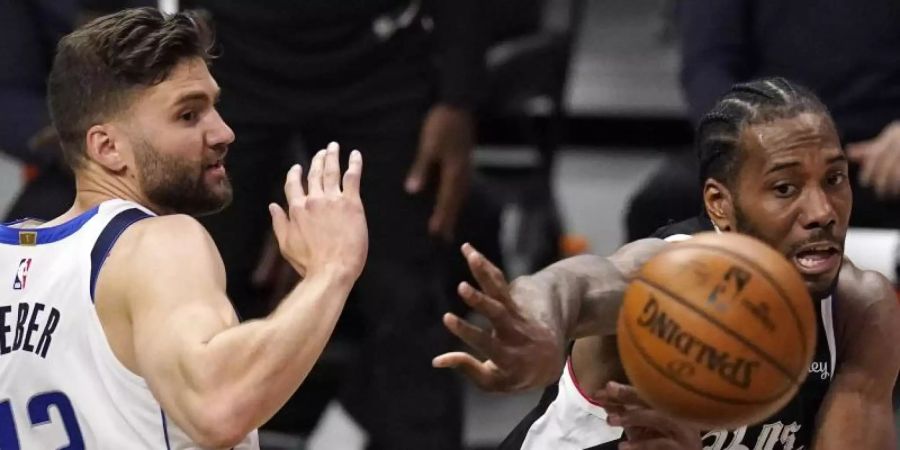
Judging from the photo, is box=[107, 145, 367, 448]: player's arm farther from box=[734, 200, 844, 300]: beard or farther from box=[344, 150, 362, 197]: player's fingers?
box=[734, 200, 844, 300]: beard

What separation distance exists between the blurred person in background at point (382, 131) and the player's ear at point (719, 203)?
57.0 inches

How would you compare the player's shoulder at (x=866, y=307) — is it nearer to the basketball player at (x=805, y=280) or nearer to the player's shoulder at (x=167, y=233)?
the basketball player at (x=805, y=280)

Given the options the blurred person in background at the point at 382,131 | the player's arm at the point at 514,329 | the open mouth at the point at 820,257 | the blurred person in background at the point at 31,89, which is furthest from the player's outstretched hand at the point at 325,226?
the blurred person in background at the point at 31,89

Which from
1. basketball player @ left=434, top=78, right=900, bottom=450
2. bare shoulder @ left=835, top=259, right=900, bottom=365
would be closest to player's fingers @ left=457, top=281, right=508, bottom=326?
basketball player @ left=434, top=78, right=900, bottom=450

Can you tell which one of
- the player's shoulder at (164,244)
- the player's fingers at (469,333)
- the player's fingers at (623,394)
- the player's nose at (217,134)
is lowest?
the player's fingers at (623,394)

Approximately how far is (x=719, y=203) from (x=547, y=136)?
3.09 meters

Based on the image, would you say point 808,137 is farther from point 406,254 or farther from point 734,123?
point 406,254

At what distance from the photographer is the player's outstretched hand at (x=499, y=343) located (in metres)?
2.73

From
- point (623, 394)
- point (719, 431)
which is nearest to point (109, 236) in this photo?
point (623, 394)

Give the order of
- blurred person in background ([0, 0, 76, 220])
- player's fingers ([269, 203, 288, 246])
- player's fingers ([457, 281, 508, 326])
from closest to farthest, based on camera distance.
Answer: player's fingers ([457, 281, 508, 326]), player's fingers ([269, 203, 288, 246]), blurred person in background ([0, 0, 76, 220])

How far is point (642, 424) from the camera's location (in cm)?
299

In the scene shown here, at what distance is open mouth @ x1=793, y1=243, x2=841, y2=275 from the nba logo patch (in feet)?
4.79

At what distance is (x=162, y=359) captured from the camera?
9.30 ft

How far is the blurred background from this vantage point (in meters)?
4.91
